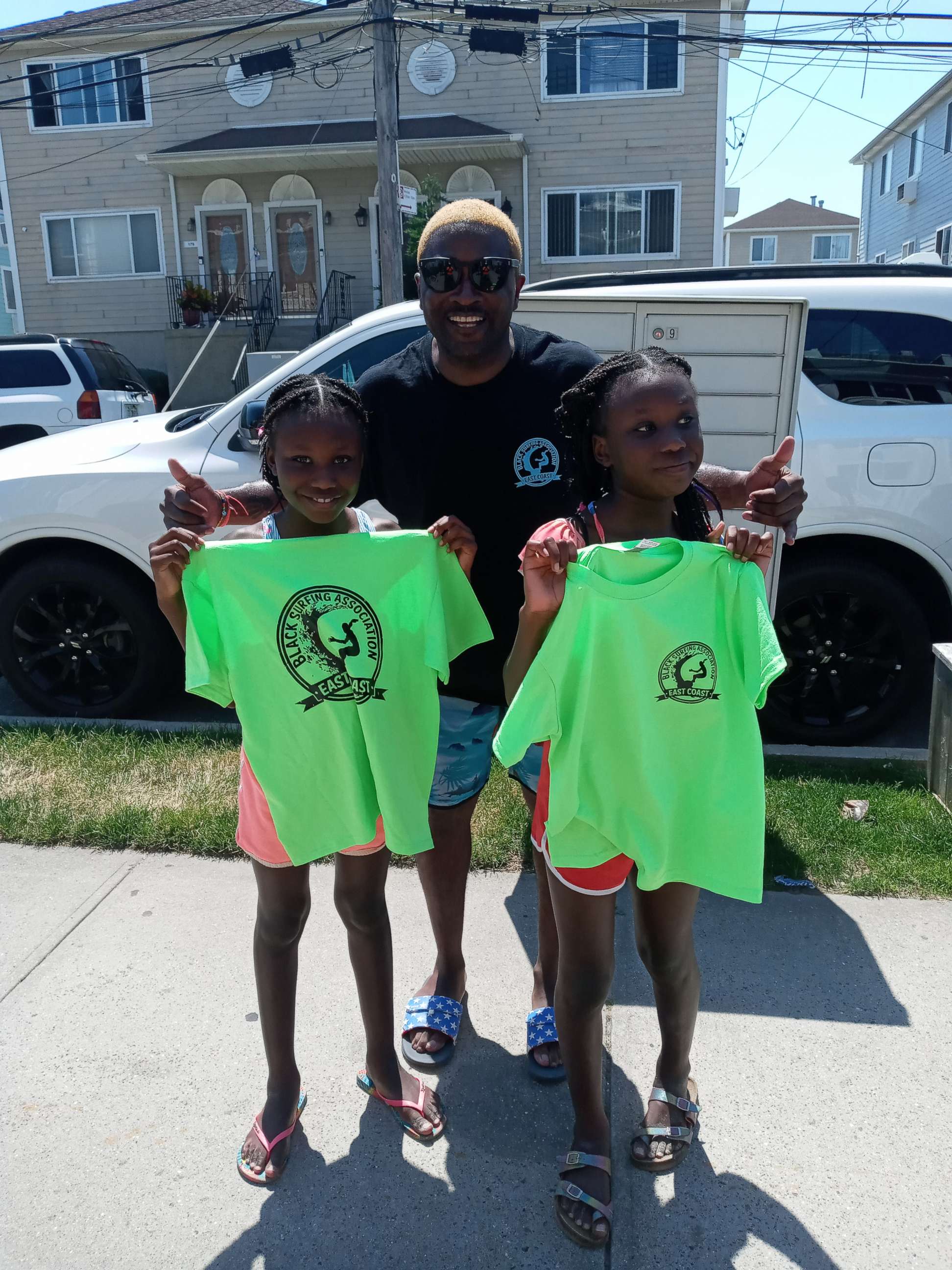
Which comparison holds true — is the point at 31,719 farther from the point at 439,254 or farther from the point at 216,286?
the point at 216,286

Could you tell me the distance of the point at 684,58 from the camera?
53.7ft

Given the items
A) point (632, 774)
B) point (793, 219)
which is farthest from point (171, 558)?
point (793, 219)

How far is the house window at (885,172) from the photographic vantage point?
29547 millimetres

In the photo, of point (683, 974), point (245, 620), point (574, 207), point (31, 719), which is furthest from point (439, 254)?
point (574, 207)

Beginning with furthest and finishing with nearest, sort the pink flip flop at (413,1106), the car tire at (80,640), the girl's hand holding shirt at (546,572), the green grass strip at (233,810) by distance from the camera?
the car tire at (80,640) → the green grass strip at (233,810) → the pink flip flop at (413,1106) → the girl's hand holding shirt at (546,572)

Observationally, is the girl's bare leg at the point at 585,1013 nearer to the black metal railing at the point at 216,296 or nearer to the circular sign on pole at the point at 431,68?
the black metal railing at the point at 216,296

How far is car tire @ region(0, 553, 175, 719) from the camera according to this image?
15.8 feet

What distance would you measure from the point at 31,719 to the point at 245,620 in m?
3.42

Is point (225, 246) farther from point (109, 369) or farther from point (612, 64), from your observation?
point (612, 64)

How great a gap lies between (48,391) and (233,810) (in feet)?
30.8

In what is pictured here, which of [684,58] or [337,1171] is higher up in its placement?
[684,58]

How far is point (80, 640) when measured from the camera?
16.1ft

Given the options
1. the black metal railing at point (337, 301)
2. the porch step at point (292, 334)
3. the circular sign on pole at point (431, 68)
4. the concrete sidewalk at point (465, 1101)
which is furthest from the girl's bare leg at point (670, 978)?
the circular sign on pole at point (431, 68)

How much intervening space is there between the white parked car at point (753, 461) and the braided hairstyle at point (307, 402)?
73.6 inches
